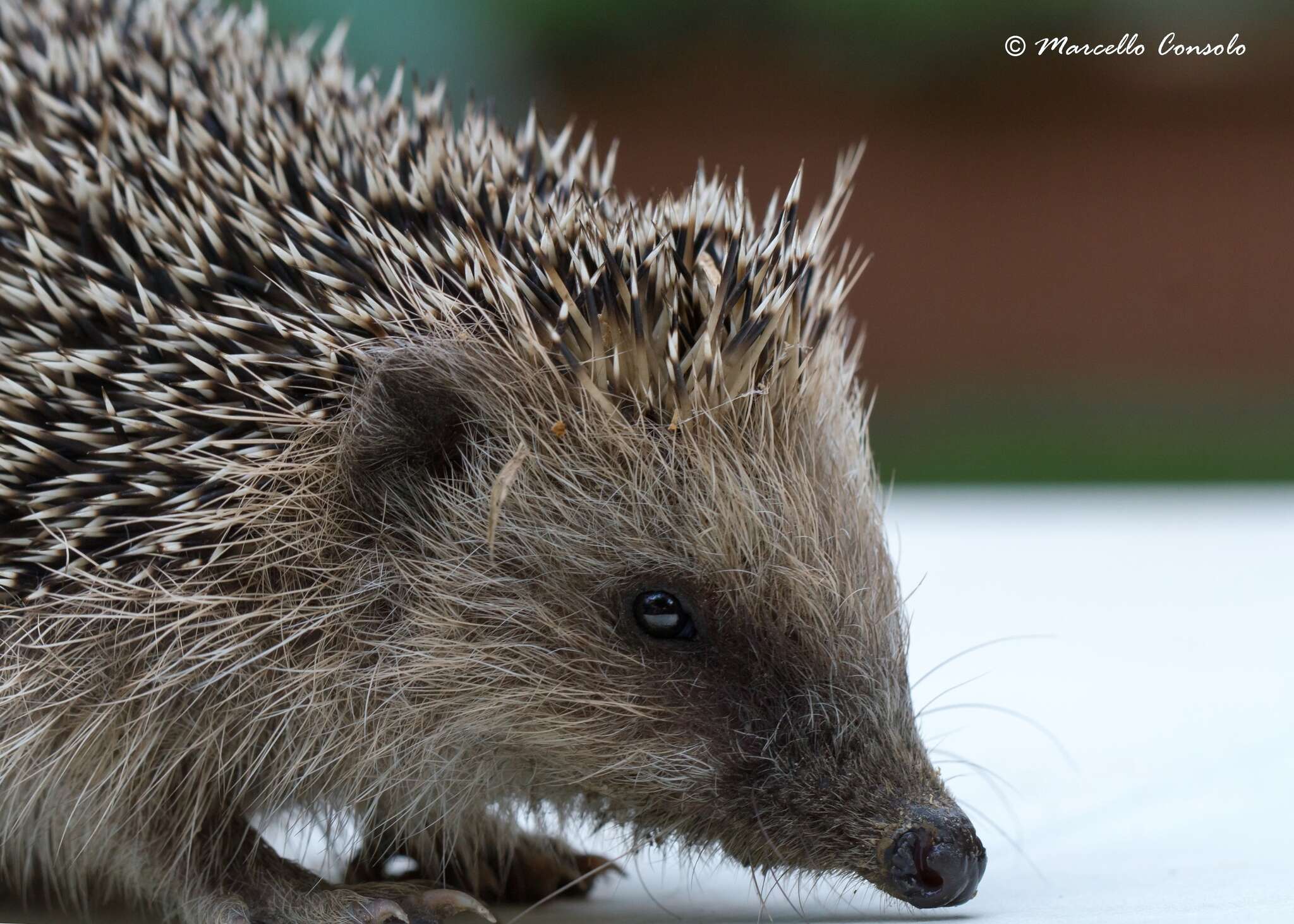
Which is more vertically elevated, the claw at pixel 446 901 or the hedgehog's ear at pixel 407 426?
the hedgehog's ear at pixel 407 426

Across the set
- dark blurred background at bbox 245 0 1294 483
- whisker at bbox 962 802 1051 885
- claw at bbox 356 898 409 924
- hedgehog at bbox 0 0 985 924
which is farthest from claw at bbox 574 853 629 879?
dark blurred background at bbox 245 0 1294 483

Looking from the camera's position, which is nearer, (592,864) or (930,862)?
(930,862)

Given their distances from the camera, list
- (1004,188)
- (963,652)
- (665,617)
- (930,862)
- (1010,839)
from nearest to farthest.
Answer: (930,862) < (665,617) < (963,652) < (1010,839) < (1004,188)

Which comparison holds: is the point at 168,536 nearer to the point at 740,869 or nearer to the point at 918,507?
the point at 740,869

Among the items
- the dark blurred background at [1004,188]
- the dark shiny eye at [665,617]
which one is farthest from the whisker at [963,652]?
the dark blurred background at [1004,188]

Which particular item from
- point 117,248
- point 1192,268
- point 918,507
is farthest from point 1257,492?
point 117,248

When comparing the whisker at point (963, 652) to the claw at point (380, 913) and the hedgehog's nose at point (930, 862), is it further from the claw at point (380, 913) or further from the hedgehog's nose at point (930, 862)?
the claw at point (380, 913)

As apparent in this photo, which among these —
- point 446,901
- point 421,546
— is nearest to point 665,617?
point 421,546

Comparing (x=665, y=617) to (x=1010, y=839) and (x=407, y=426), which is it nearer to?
(x=407, y=426)
